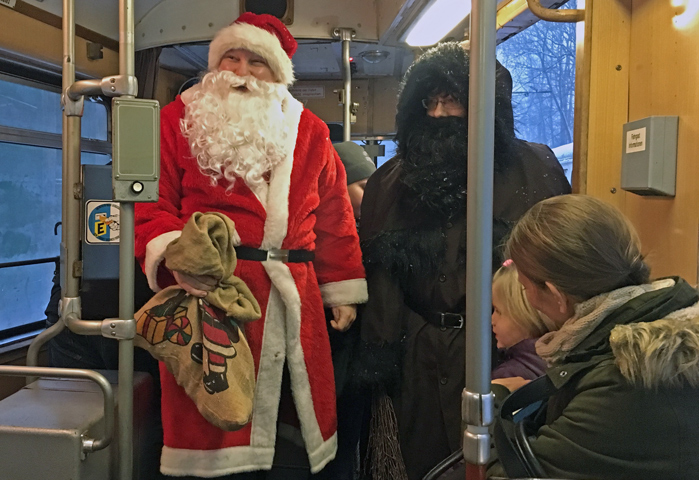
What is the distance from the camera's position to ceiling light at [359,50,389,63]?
357cm

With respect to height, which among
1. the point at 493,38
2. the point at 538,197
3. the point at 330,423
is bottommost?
the point at 330,423

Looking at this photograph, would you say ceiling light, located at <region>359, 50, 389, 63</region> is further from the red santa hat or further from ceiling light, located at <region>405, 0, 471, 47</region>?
the red santa hat

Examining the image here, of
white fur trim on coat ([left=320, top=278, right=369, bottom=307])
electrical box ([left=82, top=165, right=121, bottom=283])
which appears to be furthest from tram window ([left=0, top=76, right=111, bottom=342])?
white fur trim on coat ([left=320, top=278, right=369, bottom=307])

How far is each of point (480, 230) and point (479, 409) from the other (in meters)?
0.30

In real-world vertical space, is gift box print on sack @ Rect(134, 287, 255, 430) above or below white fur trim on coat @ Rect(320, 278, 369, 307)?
below

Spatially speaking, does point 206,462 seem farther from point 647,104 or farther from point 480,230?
point 647,104

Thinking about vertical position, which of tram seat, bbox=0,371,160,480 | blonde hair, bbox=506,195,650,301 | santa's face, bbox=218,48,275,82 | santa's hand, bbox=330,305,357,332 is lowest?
tram seat, bbox=0,371,160,480

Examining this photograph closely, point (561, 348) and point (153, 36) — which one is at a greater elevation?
point (153, 36)

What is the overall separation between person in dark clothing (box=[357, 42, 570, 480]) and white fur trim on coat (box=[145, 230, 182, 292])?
0.66 meters

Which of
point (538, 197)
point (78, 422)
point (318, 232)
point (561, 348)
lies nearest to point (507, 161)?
point (538, 197)

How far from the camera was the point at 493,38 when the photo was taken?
97cm

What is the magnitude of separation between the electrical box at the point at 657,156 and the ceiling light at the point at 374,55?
2.31m

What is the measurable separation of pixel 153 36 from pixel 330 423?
8.29 ft

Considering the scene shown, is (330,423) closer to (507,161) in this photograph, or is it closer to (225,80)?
(507,161)
